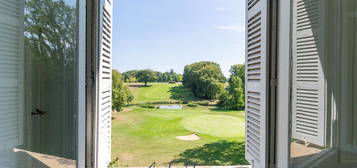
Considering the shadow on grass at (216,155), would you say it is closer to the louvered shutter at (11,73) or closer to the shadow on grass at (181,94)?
the shadow on grass at (181,94)

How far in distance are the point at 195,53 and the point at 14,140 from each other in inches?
74.0

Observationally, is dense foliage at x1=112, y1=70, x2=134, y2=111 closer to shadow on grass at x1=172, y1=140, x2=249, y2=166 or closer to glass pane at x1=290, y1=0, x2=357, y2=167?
shadow on grass at x1=172, y1=140, x2=249, y2=166

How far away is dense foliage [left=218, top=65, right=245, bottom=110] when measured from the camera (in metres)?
2.29

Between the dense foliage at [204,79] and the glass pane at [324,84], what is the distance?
3.87ft

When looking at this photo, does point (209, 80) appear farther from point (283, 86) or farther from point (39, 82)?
point (39, 82)

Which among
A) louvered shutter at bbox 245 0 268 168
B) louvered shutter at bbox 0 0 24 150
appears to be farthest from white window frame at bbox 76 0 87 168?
louvered shutter at bbox 245 0 268 168

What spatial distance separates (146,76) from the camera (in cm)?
225

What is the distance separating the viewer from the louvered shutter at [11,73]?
532mm

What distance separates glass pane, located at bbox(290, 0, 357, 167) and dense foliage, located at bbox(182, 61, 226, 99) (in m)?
1.18

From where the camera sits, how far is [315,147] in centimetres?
96

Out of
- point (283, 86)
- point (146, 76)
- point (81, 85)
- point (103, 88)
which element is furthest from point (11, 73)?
point (146, 76)

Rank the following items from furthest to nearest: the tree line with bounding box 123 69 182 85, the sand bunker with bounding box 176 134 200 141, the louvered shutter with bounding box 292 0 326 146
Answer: the sand bunker with bounding box 176 134 200 141 → the tree line with bounding box 123 69 182 85 → the louvered shutter with bounding box 292 0 326 146

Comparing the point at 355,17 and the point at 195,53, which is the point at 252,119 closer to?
the point at 355,17

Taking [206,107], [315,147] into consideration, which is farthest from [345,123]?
[206,107]
